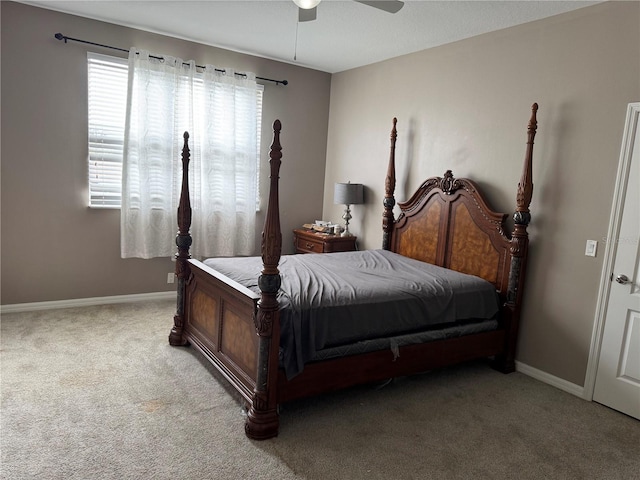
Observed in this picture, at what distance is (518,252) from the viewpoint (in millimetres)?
3391

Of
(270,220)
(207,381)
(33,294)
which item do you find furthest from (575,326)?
(33,294)

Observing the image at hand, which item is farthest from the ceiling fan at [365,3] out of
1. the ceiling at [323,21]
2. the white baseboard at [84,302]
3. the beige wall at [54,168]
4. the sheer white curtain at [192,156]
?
the white baseboard at [84,302]

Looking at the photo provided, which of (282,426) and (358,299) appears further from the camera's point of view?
(358,299)

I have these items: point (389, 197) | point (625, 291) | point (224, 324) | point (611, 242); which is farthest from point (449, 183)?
point (224, 324)

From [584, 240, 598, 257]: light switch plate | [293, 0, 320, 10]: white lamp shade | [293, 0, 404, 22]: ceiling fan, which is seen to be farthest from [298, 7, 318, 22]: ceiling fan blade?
[584, 240, 598, 257]: light switch plate

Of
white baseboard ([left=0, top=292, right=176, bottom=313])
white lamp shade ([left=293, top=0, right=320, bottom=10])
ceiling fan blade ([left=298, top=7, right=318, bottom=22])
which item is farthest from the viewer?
white baseboard ([left=0, top=292, right=176, bottom=313])

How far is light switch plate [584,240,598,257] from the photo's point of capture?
10.3ft

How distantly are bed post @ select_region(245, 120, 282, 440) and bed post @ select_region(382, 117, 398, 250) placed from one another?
2.31 metres

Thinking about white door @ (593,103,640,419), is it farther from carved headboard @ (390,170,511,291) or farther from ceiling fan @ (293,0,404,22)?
ceiling fan @ (293,0,404,22)

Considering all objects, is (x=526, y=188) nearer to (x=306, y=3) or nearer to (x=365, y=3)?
(x=365, y=3)

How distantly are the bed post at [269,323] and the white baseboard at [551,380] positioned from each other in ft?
6.84

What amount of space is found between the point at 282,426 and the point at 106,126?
330 centimetres

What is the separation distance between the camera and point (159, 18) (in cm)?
406

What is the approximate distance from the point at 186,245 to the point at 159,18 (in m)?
2.06
